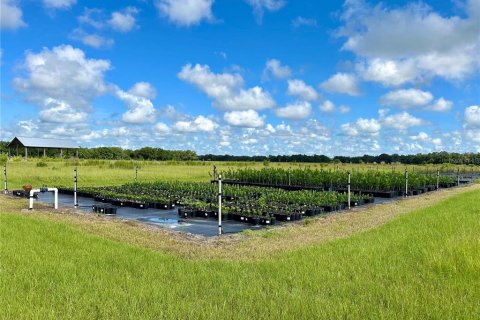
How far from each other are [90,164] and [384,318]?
3371 centimetres

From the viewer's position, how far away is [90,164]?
34.2 m

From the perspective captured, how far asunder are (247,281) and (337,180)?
594 inches

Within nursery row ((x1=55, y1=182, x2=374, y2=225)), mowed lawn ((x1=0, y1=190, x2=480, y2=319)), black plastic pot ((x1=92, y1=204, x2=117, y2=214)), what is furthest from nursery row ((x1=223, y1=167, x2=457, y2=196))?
mowed lawn ((x1=0, y1=190, x2=480, y2=319))

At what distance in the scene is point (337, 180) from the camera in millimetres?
18938

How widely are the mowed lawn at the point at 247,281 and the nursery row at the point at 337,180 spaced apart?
11359 mm

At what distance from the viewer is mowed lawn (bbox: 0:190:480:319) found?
3648mm

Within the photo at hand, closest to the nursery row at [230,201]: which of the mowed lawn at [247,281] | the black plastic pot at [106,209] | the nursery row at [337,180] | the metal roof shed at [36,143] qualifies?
the black plastic pot at [106,209]

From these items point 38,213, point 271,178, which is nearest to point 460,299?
point 38,213

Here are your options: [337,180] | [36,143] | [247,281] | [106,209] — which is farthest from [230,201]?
[36,143]

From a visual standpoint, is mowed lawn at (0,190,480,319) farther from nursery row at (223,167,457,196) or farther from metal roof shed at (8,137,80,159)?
metal roof shed at (8,137,80,159)

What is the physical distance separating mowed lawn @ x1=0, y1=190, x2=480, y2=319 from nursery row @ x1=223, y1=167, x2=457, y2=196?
11.4 m

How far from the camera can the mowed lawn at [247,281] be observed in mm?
3648

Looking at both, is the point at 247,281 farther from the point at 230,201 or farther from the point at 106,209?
the point at 230,201

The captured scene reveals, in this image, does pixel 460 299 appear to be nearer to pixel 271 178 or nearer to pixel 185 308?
pixel 185 308
